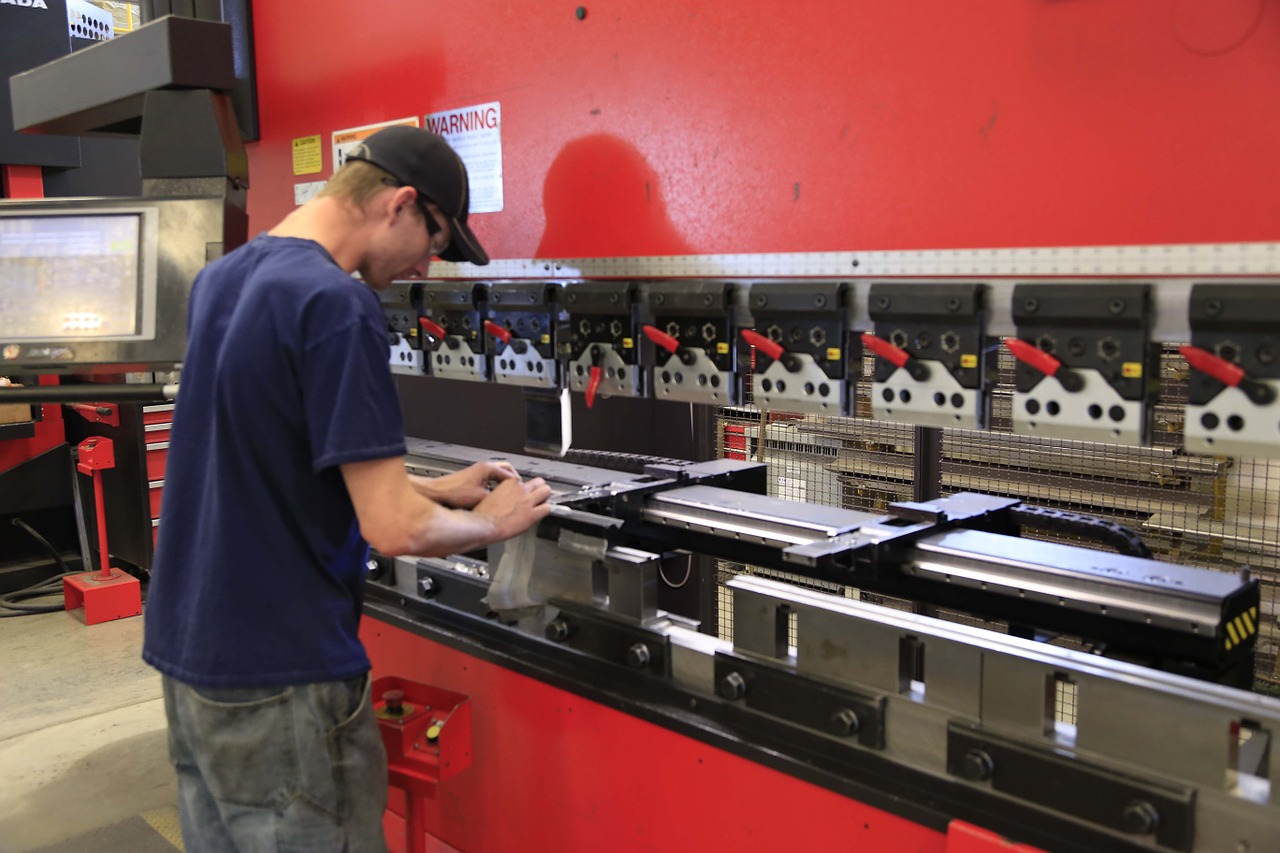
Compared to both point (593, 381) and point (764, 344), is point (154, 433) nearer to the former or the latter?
point (593, 381)

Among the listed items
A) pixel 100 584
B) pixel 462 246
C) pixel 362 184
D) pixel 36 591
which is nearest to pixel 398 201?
pixel 362 184

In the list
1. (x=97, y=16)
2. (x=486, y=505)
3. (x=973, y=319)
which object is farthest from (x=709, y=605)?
(x=97, y=16)

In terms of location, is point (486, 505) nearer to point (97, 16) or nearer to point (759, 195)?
point (759, 195)

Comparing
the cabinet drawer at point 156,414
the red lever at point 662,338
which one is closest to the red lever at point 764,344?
the red lever at point 662,338

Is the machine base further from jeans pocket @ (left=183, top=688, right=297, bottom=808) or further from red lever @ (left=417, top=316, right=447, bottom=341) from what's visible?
jeans pocket @ (left=183, top=688, right=297, bottom=808)

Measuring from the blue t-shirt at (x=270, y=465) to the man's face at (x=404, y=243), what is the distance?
0.42 ft

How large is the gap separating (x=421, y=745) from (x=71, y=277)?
4.26ft

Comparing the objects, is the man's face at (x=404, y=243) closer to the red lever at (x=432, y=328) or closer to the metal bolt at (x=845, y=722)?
the red lever at (x=432, y=328)

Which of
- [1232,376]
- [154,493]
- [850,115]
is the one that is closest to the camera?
[1232,376]

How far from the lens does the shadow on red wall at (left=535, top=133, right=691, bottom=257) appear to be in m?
2.04

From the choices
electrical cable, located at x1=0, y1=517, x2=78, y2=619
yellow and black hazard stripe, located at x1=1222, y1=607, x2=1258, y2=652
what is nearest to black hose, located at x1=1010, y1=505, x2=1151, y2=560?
yellow and black hazard stripe, located at x1=1222, y1=607, x2=1258, y2=652

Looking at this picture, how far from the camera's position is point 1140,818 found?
135 centimetres

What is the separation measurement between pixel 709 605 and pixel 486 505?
5.08 ft

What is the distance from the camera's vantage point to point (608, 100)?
6.82ft
